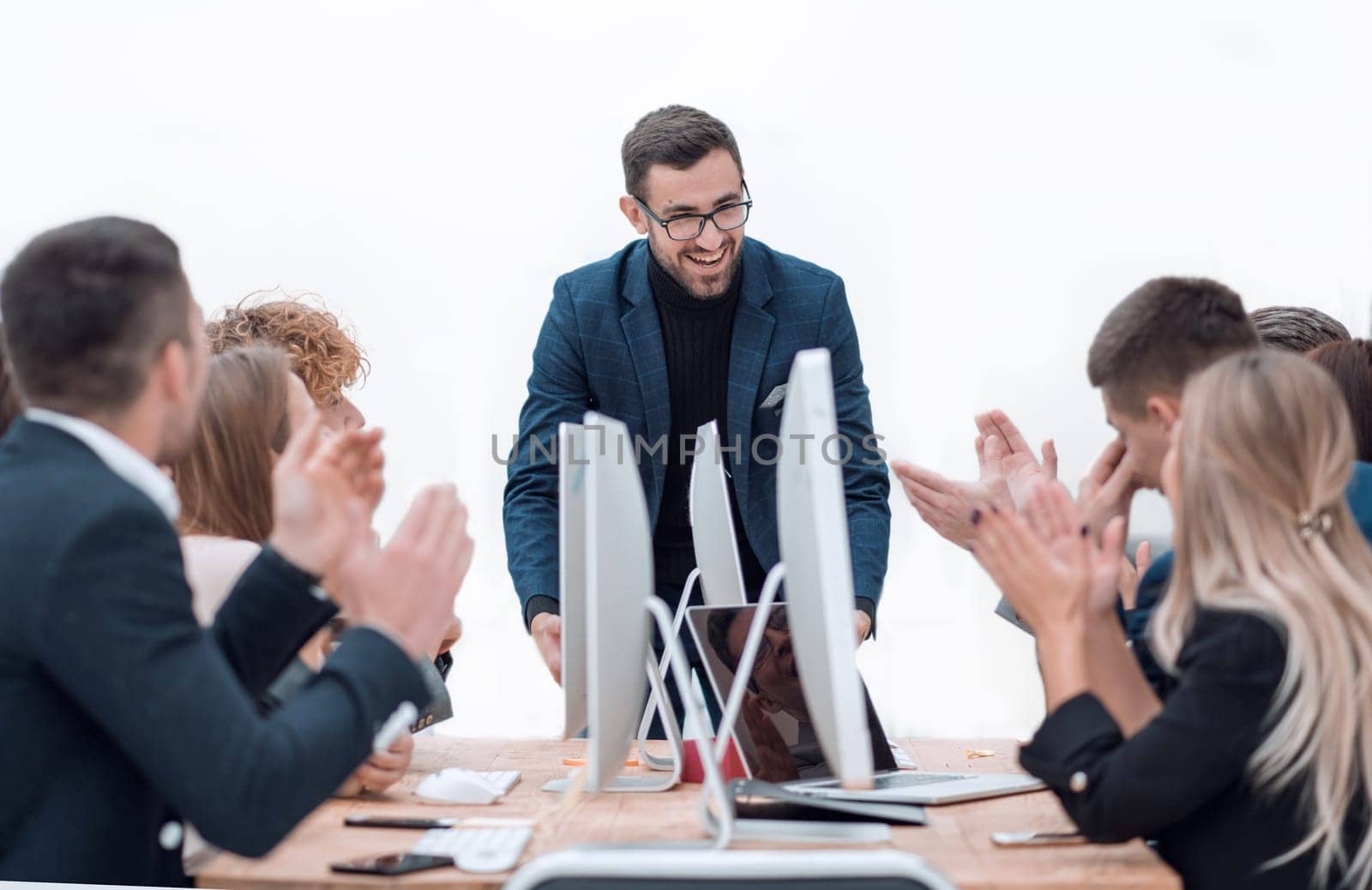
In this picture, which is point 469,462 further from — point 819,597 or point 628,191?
point 819,597

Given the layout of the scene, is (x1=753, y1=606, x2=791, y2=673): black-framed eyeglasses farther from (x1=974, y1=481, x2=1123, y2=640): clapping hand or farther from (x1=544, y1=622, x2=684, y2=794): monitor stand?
(x1=974, y1=481, x2=1123, y2=640): clapping hand

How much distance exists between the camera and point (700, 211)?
2.54 meters

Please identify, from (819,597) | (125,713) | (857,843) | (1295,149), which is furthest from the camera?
(1295,149)

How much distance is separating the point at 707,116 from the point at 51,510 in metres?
1.79

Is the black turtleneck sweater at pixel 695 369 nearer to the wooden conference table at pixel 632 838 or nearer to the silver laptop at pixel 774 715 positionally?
the wooden conference table at pixel 632 838

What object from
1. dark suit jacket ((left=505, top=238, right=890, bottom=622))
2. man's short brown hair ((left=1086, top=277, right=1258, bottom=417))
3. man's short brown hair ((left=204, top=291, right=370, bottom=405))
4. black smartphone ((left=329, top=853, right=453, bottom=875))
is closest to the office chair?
black smartphone ((left=329, top=853, right=453, bottom=875))

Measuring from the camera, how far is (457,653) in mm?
4707

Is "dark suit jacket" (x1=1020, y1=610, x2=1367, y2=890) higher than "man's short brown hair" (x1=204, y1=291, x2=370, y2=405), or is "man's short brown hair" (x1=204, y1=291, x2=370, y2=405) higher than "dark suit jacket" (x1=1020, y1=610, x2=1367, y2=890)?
"man's short brown hair" (x1=204, y1=291, x2=370, y2=405)

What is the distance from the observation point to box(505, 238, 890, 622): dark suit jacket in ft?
8.19

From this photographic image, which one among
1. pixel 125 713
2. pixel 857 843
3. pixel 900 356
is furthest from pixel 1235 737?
pixel 900 356

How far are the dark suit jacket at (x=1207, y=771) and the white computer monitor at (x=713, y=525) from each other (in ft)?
2.40

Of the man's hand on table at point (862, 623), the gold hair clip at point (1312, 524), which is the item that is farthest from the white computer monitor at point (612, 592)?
the gold hair clip at point (1312, 524)

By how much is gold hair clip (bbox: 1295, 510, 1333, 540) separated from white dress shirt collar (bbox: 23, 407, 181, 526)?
1.12m

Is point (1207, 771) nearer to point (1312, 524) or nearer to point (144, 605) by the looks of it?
point (1312, 524)
